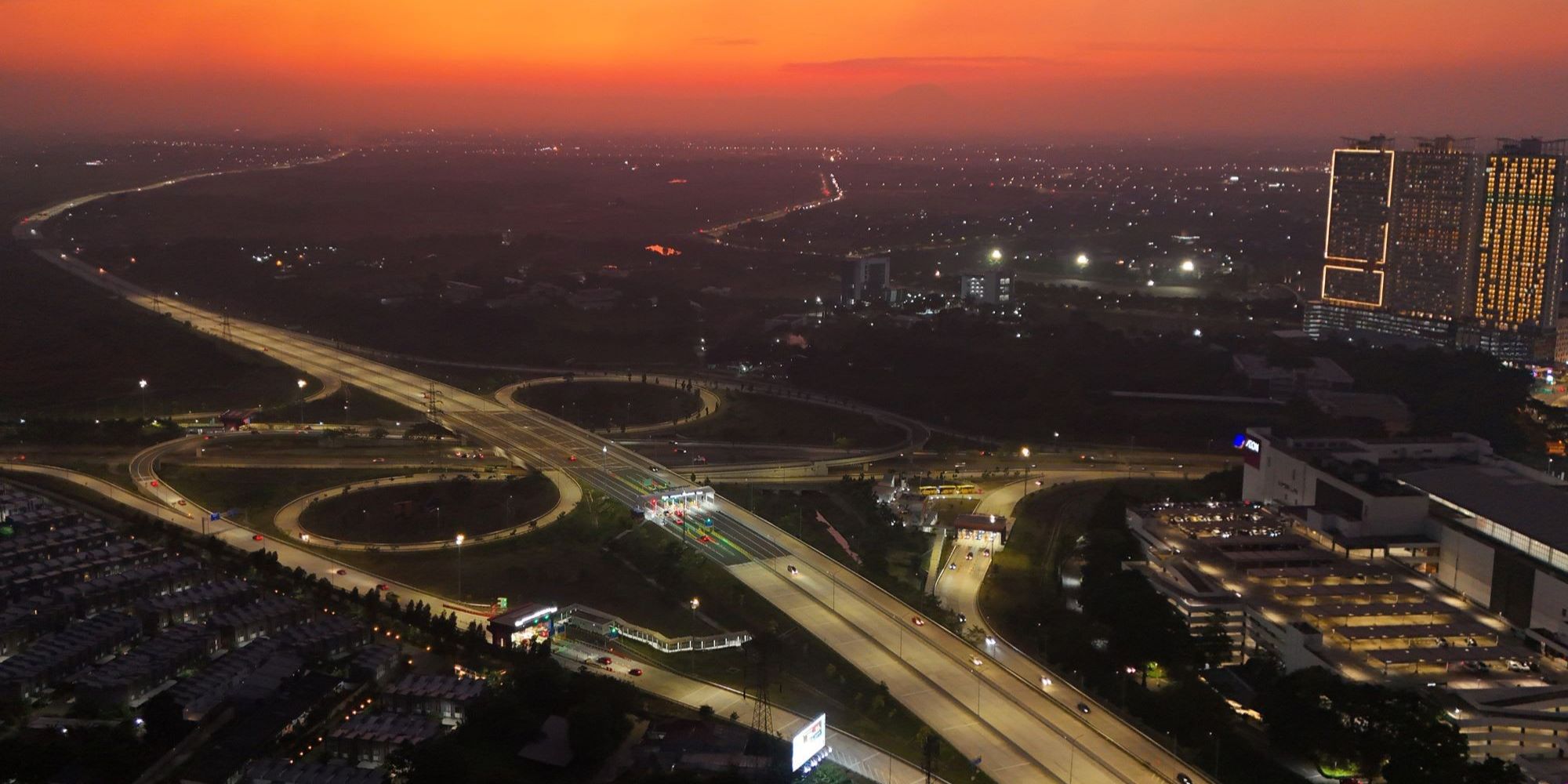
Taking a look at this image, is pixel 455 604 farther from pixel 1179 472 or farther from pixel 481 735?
pixel 1179 472

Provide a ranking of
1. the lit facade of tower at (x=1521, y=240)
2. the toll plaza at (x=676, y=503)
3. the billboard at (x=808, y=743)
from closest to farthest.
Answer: the billboard at (x=808, y=743) < the toll plaza at (x=676, y=503) < the lit facade of tower at (x=1521, y=240)

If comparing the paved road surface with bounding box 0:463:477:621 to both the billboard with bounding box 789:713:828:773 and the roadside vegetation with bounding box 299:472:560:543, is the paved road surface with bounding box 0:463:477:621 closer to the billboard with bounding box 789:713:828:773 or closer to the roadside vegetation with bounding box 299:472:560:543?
the roadside vegetation with bounding box 299:472:560:543

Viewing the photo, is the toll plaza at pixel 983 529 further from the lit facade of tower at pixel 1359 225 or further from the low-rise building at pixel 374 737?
the lit facade of tower at pixel 1359 225

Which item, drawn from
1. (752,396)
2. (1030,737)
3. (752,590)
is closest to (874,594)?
(752,590)

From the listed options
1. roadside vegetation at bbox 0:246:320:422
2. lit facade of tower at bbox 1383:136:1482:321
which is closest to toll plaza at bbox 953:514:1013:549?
roadside vegetation at bbox 0:246:320:422

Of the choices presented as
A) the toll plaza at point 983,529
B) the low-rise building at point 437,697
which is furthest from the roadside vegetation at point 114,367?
the low-rise building at point 437,697

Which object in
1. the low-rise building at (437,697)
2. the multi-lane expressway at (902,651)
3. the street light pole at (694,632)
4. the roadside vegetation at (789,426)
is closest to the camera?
the multi-lane expressway at (902,651)

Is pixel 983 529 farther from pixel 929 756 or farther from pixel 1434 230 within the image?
pixel 1434 230

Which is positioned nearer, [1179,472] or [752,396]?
[1179,472]
